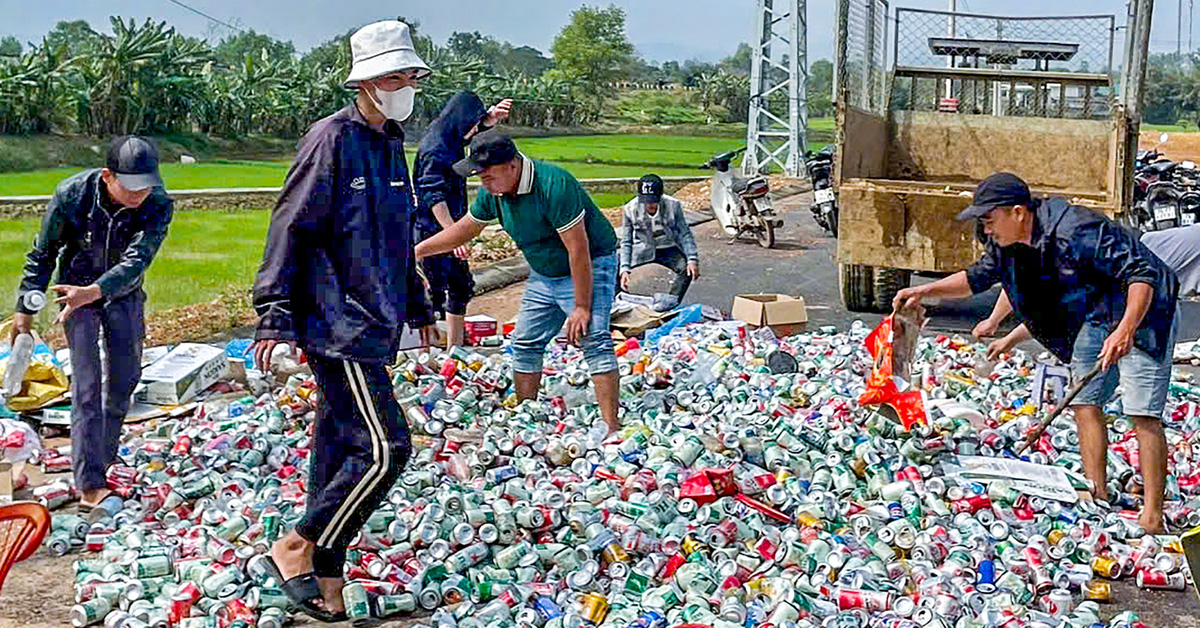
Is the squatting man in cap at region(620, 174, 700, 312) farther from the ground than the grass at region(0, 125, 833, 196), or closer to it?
farther from the ground

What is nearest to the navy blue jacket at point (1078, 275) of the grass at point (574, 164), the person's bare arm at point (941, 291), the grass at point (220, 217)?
the person's bare arm at point (941, 291)

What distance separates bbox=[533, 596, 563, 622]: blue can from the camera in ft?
15.5

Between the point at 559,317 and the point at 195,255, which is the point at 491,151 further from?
the point at 195,255

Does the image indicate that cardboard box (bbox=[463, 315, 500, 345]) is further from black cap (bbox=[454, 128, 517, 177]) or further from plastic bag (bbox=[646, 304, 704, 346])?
black cap (bbox=[454, 128, 517, 177])

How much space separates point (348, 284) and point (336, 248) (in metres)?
0.12

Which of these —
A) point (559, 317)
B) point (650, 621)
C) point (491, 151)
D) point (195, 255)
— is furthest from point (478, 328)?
point (195, 255)

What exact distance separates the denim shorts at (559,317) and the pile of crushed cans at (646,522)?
0.29 m

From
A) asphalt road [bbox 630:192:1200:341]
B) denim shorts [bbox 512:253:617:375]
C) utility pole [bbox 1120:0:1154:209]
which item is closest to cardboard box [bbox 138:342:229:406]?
denim shorts [bbox 512:253:617:375]

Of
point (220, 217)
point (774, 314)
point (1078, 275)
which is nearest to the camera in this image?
point (1078, 275)

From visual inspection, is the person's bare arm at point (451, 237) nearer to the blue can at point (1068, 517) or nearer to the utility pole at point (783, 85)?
the blue can at point (1068, 517)

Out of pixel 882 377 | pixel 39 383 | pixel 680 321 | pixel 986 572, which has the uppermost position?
pixel 882 377

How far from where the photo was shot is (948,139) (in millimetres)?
12094

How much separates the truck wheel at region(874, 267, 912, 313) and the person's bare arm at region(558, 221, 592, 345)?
499cm

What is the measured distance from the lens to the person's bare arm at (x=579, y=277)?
6371 mm
